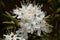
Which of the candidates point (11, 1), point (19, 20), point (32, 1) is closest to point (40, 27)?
point (19, 20)

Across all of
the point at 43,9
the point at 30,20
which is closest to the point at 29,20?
the point at 30,20

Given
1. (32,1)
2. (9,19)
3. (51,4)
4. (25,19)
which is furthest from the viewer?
(51,4)

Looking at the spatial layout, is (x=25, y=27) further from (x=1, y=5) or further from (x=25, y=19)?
(x=1, y=5)

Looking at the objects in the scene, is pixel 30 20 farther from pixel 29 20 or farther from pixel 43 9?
pixel 43 9

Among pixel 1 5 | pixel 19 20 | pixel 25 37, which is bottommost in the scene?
pixel 25 37

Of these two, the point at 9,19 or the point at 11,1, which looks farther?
the point at 11,1

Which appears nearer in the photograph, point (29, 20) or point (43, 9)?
point (29, 20)

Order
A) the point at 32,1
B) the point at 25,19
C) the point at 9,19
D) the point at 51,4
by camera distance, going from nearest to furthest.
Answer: the point at 25,19 < the point at 9,19 < the point at 32,1 < the point at 51,4

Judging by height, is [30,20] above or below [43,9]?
below

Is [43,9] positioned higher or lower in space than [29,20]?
higher

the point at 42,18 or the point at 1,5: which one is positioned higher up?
the point at 1,5
